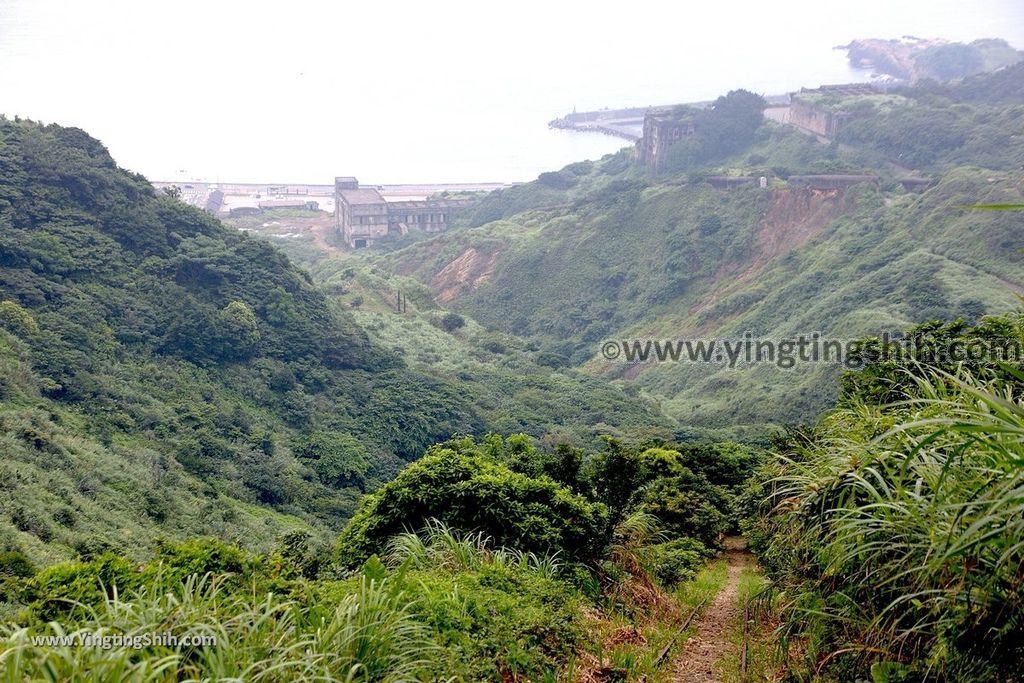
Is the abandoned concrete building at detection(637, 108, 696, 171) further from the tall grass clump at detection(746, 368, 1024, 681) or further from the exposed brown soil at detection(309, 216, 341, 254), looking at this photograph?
the tall grass clump at detection(746, 368, 1024, 681)

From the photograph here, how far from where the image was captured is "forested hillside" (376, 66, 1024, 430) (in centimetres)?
2823

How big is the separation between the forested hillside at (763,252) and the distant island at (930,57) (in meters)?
37.8

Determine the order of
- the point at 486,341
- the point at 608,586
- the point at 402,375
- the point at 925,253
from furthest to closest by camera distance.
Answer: the point at 486,341 → the point at 925,253 → the point at 402,375 → the point at 608,586

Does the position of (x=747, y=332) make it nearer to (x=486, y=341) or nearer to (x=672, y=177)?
(x=486, y=341)

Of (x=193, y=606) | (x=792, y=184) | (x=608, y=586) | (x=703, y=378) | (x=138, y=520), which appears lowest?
(x=703, y=378)

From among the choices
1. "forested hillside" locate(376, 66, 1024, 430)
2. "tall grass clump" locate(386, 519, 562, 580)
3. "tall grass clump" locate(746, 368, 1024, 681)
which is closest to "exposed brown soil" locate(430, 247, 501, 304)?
"forested hillside" locate(376, 66, 1024, 430)

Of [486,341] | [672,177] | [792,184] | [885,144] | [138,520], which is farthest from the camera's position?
[672,177]

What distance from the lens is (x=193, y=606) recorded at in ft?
12.2

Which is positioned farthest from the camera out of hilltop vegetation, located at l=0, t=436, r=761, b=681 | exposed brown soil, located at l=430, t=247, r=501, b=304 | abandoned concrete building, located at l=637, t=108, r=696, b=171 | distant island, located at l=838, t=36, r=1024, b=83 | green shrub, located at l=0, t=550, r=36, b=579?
distant island, located at l=838, t=36, r=1024, b=83

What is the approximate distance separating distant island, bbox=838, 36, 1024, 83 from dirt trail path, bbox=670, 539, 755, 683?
308 ft

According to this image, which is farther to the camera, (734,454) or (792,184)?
(792,184)

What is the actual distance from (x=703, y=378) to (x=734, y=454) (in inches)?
674

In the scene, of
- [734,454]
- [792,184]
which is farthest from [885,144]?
[734,454]

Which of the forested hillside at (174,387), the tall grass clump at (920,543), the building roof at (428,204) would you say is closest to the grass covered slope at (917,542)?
the tall grass clump at (920,543)
